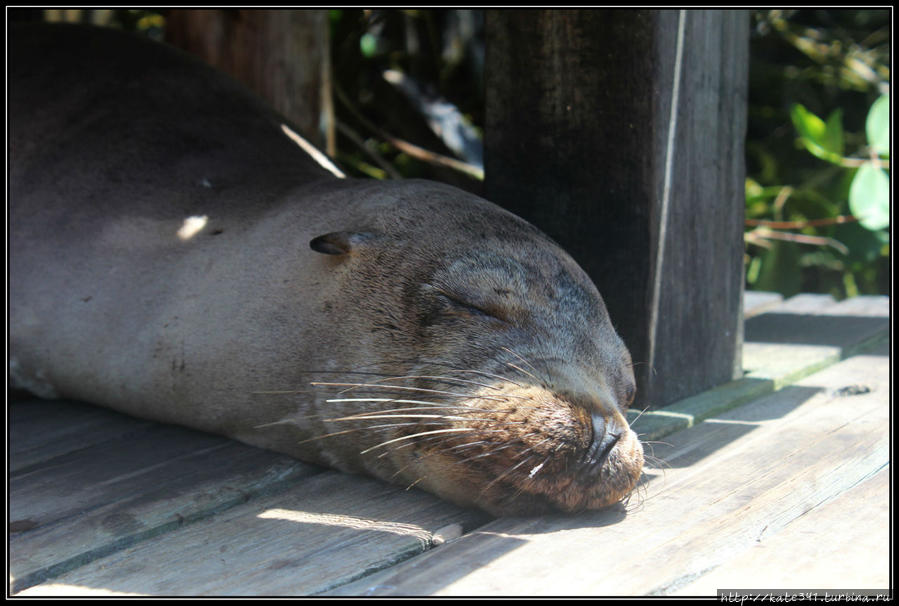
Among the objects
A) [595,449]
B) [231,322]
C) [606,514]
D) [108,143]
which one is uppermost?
[108,143]

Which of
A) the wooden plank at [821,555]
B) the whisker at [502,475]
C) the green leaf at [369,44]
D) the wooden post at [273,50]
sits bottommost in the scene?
the wooden plank at [821,555]

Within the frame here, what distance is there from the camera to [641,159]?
2.62 m

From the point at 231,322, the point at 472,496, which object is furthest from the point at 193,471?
the point at 472,496

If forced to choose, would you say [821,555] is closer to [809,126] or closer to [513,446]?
[513,446]

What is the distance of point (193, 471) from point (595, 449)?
0.94 m

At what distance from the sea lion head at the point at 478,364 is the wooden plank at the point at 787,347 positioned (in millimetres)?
339

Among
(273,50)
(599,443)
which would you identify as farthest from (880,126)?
(599,443)

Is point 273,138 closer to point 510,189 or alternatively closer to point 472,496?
point 510,189

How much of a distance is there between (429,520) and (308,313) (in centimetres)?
58

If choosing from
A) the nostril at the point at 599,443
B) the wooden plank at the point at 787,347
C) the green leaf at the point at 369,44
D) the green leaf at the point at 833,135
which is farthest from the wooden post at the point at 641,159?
the green leaf at the point at 369,44

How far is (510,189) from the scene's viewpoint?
2908 millimetres

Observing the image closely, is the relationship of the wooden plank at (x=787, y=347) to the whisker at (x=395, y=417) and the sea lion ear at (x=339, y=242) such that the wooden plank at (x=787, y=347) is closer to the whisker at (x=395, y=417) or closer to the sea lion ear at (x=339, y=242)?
the whisker at (x=395, y=417)

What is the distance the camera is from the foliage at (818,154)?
438cm

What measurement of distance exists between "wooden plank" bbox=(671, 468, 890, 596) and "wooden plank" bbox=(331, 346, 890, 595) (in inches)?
0.7
